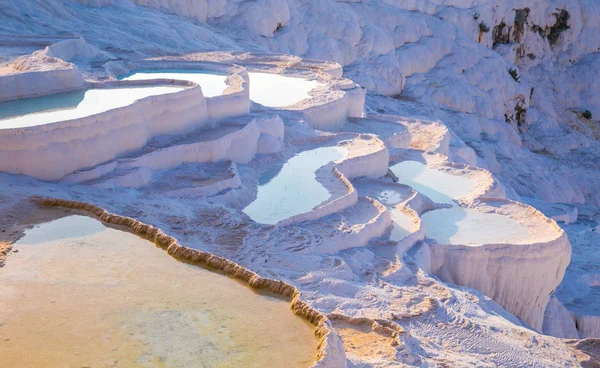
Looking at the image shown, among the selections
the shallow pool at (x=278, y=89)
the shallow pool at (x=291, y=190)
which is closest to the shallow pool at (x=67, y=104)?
the shallow pool at (x=291, y=190)

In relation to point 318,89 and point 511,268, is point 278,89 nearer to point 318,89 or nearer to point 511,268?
point 318,89

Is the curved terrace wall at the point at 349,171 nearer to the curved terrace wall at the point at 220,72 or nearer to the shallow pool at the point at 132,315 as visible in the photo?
the curved terrace wall at the point at 220,72

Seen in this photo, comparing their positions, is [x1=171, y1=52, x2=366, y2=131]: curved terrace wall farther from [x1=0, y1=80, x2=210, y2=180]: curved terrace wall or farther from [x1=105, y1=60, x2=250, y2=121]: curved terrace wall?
[x1=0, y1=80, x2=210, y2=180]: curved terrace wall

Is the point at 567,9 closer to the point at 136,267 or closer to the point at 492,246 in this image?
the point at 492,246

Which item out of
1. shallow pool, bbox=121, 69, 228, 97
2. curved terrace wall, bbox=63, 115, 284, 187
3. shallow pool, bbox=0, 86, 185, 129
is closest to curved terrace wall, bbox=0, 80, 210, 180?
curved terrace wall, bbox=63, 115, 284, 187

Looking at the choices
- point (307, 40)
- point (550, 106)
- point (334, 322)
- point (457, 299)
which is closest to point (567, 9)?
point (550, 106)

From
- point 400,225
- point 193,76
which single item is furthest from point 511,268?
point 193,76
